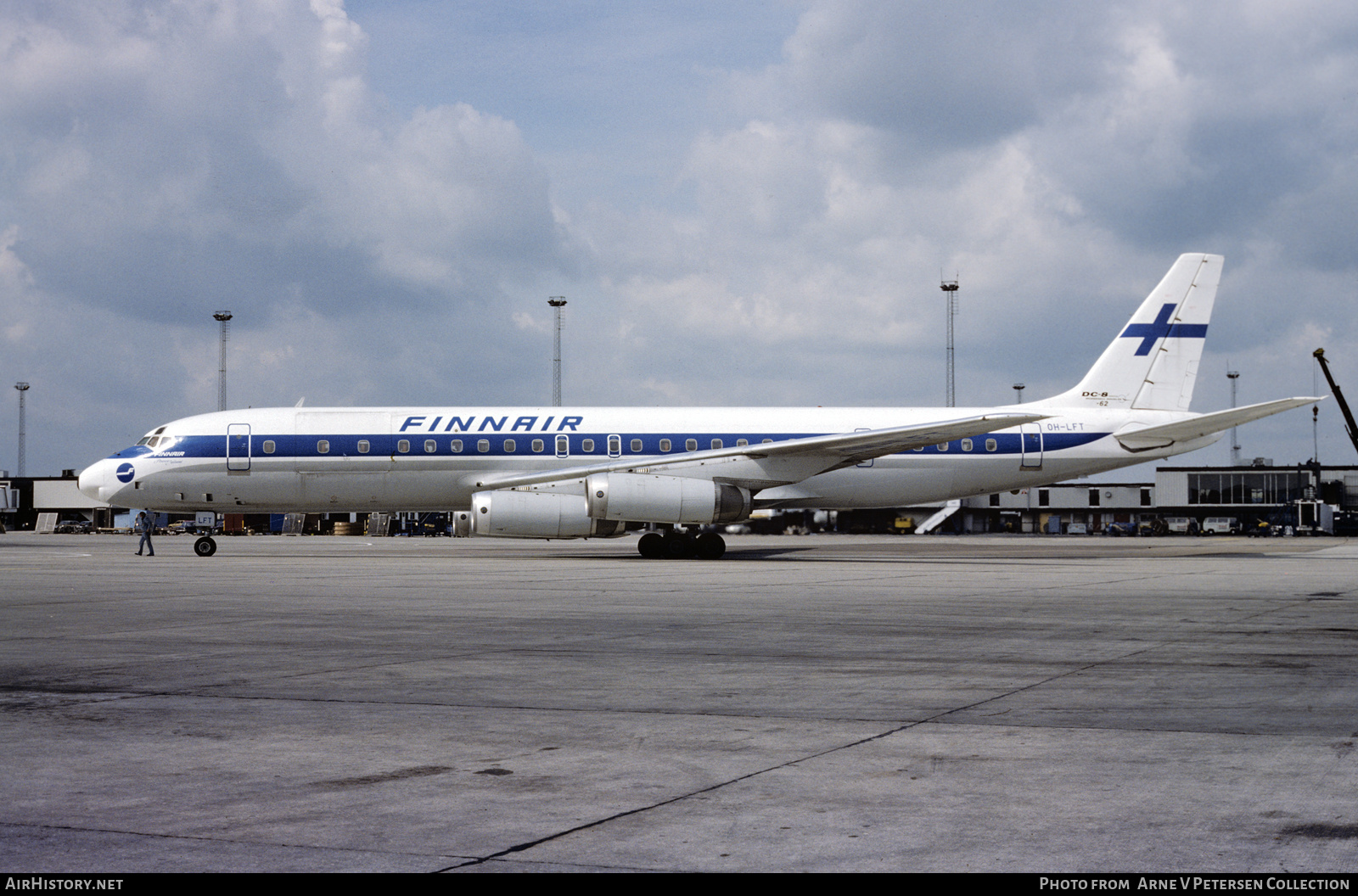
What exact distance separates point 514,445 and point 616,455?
2616mm

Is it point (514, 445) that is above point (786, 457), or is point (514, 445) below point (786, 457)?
above

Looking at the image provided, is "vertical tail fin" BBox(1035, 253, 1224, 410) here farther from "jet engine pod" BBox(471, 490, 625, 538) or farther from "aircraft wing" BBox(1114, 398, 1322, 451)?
"jet engine pod" BBox(471, 490, 625, 538)

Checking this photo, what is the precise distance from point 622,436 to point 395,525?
168ft

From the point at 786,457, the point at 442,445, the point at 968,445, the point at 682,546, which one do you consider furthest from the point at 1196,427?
the point at 442,445

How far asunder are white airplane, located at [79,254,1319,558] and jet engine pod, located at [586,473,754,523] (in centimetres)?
41

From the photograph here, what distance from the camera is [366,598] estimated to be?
15.7m

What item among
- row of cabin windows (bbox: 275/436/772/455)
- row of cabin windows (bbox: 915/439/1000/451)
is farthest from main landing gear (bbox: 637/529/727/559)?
row of cabin windows (bbox: 915/439/1000/451)

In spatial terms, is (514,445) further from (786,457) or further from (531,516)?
(786,457)

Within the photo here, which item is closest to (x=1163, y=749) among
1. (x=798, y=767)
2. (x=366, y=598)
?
(x=798, y=767)

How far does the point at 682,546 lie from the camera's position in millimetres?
28984

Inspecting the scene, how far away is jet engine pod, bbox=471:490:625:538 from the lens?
25.8 m

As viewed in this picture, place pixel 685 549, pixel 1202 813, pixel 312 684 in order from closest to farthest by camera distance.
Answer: pixel 1202 813 → pixel 312 684 → pixel 685 549

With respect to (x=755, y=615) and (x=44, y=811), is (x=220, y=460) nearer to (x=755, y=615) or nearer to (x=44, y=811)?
(x=755, y=615)

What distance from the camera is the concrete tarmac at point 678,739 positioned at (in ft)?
13.3
